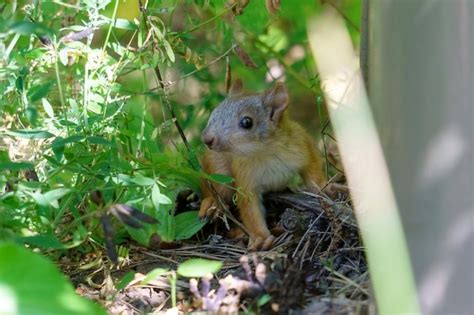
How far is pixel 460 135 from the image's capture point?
95.3 inches

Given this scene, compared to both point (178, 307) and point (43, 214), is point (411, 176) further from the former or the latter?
point (43, 214)

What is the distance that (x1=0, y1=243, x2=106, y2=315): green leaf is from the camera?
2.31m

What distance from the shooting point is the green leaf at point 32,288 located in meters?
2.31

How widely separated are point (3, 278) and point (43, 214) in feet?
1.79

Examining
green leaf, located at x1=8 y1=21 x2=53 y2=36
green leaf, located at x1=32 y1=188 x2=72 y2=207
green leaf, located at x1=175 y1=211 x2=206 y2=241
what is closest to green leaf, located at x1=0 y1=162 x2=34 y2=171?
green leaf, located at x1=32 y1=188 x2=72 y2=207

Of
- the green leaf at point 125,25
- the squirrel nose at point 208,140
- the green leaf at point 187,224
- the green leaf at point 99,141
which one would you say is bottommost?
the green leaf at point 187,224

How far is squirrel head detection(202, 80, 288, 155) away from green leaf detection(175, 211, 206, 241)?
32 centimetres

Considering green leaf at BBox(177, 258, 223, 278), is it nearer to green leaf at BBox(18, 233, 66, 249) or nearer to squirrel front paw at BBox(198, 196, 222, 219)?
green leaf at BBox(18, 233, 66, 249)

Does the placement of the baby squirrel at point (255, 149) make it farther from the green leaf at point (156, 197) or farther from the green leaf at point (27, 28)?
the green leaf at point (27, 28)

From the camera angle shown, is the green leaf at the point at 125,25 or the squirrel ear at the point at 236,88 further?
the squirrel ear at the point at 236,88

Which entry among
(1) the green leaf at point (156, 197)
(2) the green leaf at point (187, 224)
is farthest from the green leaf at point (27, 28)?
(2) the green leaf at point (187, 224)

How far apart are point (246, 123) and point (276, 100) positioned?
0.18 meters

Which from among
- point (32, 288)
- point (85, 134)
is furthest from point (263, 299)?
point (85, 134)

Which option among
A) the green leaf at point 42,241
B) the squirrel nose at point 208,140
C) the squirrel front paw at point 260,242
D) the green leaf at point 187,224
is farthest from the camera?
the squirrel nose at point 208,140
